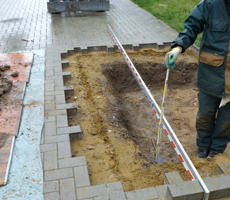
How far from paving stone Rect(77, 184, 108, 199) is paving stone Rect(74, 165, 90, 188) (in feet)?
0.27

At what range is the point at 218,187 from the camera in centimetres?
260

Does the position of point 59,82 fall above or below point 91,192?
above

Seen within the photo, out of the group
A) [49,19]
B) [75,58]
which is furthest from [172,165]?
[49,19]

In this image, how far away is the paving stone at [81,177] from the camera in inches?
111

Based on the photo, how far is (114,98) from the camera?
524 centimetres

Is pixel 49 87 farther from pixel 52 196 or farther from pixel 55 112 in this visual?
pixel 52 196

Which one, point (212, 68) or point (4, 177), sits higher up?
point (212, 68)

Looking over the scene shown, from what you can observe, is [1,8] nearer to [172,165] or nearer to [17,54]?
[17,54]

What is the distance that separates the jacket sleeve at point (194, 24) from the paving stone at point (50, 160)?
2.27 metres

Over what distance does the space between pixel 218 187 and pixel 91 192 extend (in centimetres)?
146

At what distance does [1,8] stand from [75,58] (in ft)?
25.6

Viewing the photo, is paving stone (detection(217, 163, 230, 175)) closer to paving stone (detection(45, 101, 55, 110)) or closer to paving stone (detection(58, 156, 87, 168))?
paving stone (detection(58, 156, 87, 168))

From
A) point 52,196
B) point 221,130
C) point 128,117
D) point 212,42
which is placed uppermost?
point 212,42

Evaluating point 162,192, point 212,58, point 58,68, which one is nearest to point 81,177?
point 162,192
